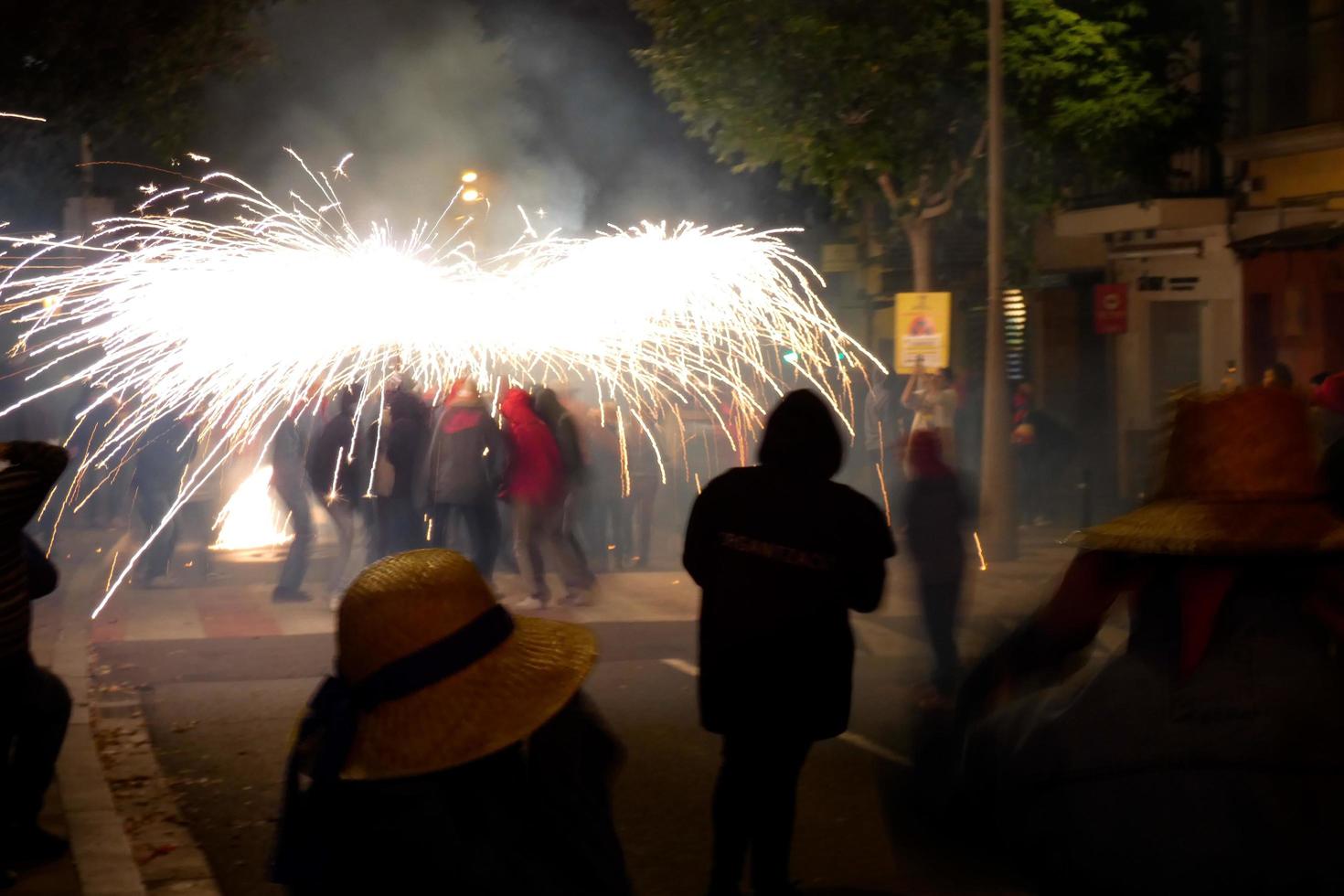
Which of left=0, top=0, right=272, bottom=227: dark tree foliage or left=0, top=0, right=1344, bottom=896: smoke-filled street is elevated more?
left=0, top=0, right=272, bottom=227: dark tree foliage

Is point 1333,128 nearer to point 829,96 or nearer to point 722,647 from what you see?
point 829,96

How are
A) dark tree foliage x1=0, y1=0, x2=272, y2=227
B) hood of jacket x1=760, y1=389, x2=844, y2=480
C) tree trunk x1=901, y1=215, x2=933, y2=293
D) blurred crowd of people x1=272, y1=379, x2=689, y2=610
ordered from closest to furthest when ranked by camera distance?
hood of jacket x1=760, y1=389, x2=844, y2=480
blurred crowd of people x1=272, y1=379, x2=689, y2=610
dark tree foliage x1=0, y1=0, x2=272, y2=227
tree trunk x1=901, y1=215, x2=933, y2=293

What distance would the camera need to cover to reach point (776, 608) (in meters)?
4.75

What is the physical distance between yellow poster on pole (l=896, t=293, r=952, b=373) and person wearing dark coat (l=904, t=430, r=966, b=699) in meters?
8.10

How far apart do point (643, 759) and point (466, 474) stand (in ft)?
15.2

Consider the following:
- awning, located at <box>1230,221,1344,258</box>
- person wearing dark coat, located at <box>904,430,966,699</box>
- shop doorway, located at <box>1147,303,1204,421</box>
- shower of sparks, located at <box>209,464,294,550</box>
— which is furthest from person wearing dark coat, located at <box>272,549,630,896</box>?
shop doorway, located at <box>1147,303,1204,421</box>

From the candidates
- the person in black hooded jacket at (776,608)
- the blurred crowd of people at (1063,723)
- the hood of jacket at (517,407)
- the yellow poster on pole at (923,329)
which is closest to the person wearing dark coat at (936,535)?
the person in black hooded jacket at (776,608)

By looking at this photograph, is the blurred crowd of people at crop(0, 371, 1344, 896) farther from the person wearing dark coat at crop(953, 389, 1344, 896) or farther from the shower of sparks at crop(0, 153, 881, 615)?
the shower of sparks at crop(0, 153, 881, 615)

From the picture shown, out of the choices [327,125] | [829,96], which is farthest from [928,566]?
[327,125]

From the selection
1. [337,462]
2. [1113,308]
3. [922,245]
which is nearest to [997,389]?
[922,245]

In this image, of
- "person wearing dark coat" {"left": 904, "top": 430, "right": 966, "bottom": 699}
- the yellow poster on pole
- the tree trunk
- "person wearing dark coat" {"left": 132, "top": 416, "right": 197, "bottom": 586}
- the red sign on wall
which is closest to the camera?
"person wearing dark coat" {"left": 904, "top": 430, "right": 966, "bottom": 699}

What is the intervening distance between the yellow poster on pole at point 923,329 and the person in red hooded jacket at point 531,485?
518cm

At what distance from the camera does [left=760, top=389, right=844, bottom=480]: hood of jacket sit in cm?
490

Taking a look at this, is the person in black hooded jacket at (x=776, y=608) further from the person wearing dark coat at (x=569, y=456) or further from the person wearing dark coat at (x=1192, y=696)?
the person wearing dark coat at (x=569, y=456)
